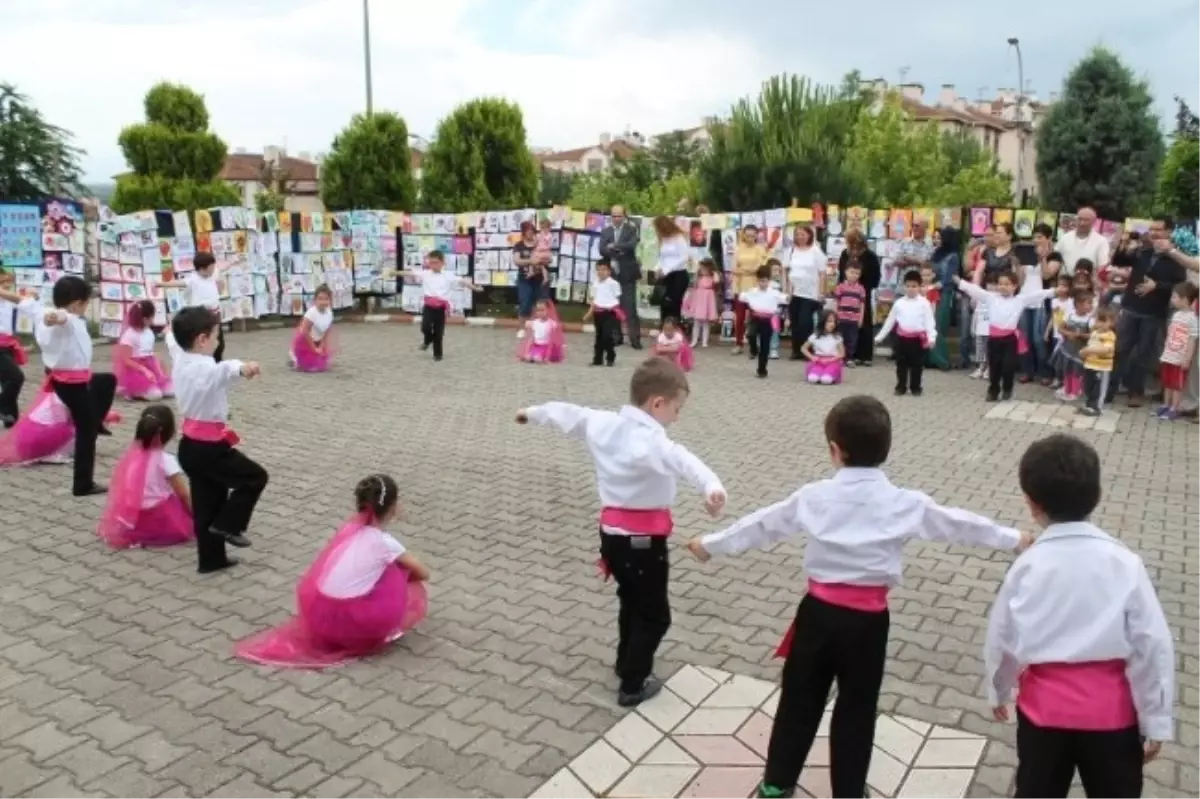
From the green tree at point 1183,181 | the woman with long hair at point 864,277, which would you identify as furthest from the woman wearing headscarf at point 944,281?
the green tree at point 1183,181

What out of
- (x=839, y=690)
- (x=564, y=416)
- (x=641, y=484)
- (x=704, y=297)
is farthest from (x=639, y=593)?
(x=704, y=297)

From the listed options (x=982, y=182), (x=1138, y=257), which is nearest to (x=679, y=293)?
(x=1138, y=257)

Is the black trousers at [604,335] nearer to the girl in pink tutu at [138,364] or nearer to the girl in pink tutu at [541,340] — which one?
the girl in pink tutu at [541,340]

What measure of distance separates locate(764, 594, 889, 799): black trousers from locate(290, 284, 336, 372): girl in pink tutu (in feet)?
36.9

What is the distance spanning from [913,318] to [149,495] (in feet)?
29.0

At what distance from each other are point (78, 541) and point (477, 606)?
9.69ft

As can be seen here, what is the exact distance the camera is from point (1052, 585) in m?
3.03

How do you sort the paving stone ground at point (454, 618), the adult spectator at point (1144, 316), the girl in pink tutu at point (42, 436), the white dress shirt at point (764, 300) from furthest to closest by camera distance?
the white dress shirt at point (764, 300) → the adult spectator at point (1144, 316) → the girl in pink tutu at point (42, 436) → the paving stone ground at point (454, 618)

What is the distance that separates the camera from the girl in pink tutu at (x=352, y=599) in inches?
198

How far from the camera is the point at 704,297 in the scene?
16031 mm

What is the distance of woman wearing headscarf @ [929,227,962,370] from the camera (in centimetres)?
1451

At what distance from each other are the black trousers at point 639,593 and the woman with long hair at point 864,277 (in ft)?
35.5

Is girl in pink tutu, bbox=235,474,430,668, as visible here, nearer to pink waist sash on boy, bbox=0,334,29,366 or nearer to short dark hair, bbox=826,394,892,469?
short dark hair, bbox=826,394,892,469

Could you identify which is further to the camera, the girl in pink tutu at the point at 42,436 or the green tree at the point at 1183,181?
the green tree at the point at 1183,181
